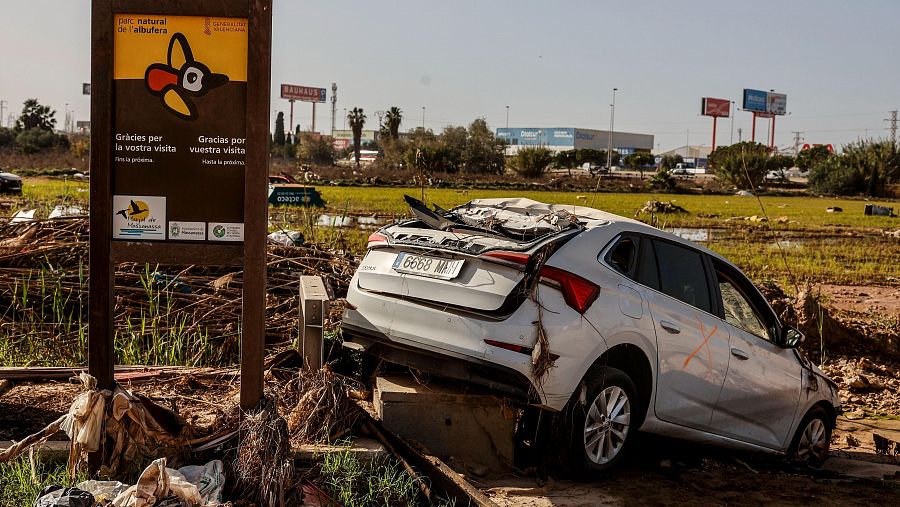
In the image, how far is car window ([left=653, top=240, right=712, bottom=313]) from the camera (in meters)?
7.32

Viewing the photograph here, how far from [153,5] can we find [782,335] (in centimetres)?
570

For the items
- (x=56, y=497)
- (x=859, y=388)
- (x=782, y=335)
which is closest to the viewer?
(x=56, y=497)

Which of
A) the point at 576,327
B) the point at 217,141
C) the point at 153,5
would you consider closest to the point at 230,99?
the point at 217,141

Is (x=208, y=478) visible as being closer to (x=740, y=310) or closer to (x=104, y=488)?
(x=104, y=488)

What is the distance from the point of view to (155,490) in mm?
4418

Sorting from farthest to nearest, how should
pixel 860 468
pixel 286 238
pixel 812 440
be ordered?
pixel 286 238 → pixel 812 440 → pixel 860 468

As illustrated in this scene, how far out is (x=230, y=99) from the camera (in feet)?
17.1

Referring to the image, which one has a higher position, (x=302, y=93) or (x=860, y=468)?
(x=302, y=93)

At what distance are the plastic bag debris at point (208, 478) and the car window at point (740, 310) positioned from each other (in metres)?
4.61

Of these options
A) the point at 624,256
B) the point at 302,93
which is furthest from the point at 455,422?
the point at 302,93

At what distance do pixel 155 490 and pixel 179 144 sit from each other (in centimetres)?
184

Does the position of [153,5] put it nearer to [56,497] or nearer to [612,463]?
[56,497]

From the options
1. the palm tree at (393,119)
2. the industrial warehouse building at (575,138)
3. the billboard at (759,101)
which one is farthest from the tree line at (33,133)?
the billboard at (759,101)

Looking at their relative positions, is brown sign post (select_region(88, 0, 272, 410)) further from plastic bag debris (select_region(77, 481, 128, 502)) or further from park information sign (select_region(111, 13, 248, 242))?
plastic bag debris (select_region(77, 481, 128, 502))
